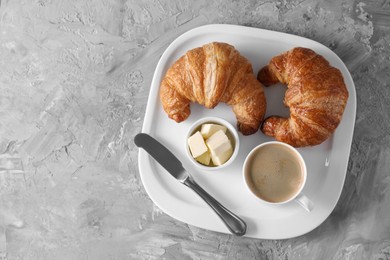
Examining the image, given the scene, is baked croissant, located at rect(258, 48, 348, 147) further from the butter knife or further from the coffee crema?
the butter knife

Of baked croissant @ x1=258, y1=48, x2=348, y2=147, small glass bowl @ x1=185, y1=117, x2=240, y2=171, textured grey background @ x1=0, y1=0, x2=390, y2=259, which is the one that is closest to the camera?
baked croissant @ x1=258, y1=48, x2=348, y2=147

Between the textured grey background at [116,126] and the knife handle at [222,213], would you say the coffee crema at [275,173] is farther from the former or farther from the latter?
the textured grey background at [116,126]

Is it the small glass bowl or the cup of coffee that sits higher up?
the small glass bowl

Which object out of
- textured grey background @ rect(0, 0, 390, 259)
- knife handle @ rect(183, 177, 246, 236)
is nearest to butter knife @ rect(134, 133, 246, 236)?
knife handle @ rect(183, 177, 246, 236)

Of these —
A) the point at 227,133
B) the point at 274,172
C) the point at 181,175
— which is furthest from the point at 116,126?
the point at 274,172

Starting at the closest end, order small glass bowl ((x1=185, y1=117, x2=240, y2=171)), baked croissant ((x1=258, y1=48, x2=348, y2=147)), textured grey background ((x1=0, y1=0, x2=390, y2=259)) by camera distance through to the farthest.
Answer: baked croissant ((x1=258, y1=48, x2=348, y2=147)) < small glass bowl ((x1=185, y1=117, x2=240, y2=171)) < textured grey background ((x1=0, y1=0, x2=390, y2=259))

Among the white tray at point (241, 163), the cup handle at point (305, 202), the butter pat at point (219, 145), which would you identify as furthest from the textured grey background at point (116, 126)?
the butter pat at point (219, 145)

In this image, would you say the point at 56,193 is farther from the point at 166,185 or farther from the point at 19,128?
the point at 166,185
